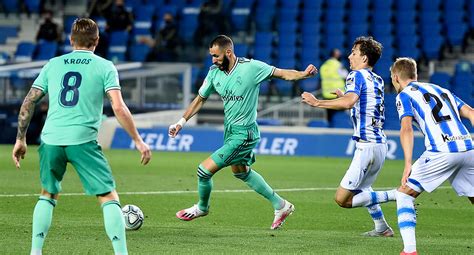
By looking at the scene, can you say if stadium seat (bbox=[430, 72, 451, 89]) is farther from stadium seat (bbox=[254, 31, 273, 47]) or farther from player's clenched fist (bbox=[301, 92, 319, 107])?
player's clenched fist (bbox=[301, 92, 319, 107])

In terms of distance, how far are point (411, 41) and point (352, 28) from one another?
6.06ft

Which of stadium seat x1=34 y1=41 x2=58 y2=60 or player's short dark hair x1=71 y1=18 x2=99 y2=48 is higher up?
player's short dark hair x1=71 y1=18 x2=99 y2=48

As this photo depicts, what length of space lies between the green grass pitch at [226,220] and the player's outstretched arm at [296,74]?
1620mm

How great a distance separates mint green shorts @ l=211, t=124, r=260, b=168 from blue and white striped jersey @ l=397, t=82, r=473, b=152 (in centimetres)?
259

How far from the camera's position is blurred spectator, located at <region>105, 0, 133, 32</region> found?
31428 mm

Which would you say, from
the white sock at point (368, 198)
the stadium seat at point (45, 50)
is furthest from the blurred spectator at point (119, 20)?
the white sock at point (368, 198)

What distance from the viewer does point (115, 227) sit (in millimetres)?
7730

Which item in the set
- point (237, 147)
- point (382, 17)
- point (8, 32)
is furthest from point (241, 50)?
point (237, 147)

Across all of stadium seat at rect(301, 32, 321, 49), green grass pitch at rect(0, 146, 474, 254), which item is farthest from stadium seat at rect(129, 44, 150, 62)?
green grass pitch at rect(0, 146, 474, 254)

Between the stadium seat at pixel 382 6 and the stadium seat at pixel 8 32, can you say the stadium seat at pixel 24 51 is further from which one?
the stadium seat at pixel 382 6

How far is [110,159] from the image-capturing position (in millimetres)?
22109

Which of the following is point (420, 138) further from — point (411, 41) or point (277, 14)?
point (277, 14)

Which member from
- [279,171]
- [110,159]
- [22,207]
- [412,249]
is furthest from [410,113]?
[110,159]

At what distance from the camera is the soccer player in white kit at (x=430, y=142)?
348 inches
